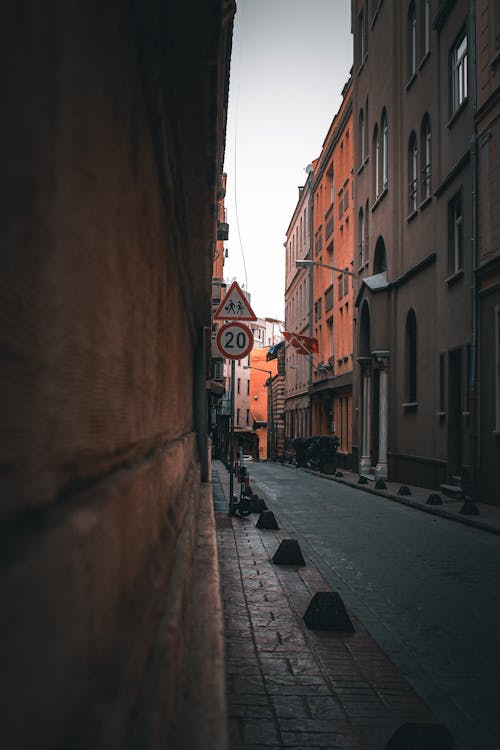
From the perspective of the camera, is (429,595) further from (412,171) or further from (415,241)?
(412,171)

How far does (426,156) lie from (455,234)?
3856 mm

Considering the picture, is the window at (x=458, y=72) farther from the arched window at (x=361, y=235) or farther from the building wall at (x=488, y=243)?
the arched window at (x=361, y=235)

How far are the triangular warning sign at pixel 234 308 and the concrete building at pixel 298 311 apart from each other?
3034cm

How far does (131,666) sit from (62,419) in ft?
2.19

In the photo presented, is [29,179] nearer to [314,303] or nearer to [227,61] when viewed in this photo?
[227,61]

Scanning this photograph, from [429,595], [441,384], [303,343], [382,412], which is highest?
[303,343]

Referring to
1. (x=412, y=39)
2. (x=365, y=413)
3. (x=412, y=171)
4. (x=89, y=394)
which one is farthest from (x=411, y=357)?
(x=89, y=394)

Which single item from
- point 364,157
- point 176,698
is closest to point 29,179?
point 176,698

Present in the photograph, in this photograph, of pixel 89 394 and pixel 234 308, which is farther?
pixel 234 308

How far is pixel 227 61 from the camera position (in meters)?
4.19

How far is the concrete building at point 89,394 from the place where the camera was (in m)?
1.03

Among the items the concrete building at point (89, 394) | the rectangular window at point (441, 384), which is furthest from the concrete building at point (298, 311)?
the concrete building at point (89, 394)

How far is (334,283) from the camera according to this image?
37.8 metres

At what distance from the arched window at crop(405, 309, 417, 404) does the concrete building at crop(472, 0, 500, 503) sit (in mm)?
6719
